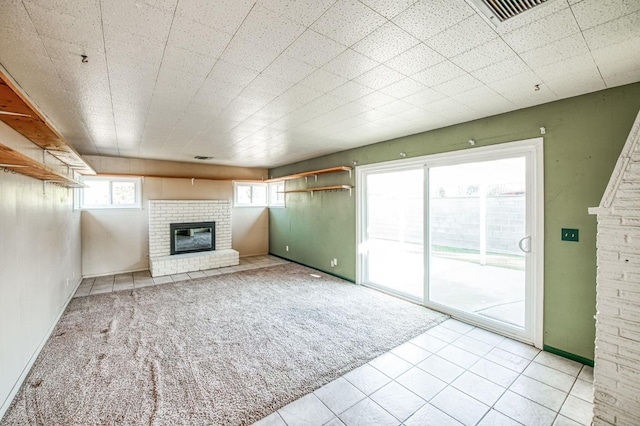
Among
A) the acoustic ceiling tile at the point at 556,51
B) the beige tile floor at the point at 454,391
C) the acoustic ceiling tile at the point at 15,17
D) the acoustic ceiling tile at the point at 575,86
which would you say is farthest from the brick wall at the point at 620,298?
the acoustic ceiling tile at the point at 15,17

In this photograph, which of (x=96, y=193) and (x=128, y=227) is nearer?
(x=96, y=193)

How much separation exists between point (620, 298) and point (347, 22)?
2.48 m

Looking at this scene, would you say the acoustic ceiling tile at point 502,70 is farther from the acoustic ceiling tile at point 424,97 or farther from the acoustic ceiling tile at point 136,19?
the acoustic ceiling tile at point 136,19

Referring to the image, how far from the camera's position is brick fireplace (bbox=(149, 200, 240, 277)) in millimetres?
5734

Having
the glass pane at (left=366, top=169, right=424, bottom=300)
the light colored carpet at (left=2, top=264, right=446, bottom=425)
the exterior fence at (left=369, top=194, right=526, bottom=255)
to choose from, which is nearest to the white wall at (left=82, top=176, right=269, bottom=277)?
the light colored carpet at (left=2, top=264, right=446, bottom=425)

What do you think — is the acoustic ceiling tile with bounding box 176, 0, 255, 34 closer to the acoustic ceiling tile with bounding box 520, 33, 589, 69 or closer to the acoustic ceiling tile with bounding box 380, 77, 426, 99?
the acoustic ceiling tile with bounding box 380, 77, 426, 99

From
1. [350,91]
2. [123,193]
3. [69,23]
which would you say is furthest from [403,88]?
[123,193]

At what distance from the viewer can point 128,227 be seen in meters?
5.89

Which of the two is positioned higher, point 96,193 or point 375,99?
point 375,99

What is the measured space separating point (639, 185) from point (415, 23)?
69.4 inches

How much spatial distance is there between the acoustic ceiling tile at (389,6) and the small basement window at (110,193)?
6.21 meters

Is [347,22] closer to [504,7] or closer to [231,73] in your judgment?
[504,7]

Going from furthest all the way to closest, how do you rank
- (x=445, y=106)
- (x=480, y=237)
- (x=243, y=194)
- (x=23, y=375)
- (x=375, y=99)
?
(x=243, y=194) → (x=480, y=237) → (x=445, y=106) → (x=375, y=99) → (x=23, y=375)

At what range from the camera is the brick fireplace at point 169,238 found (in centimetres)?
573
